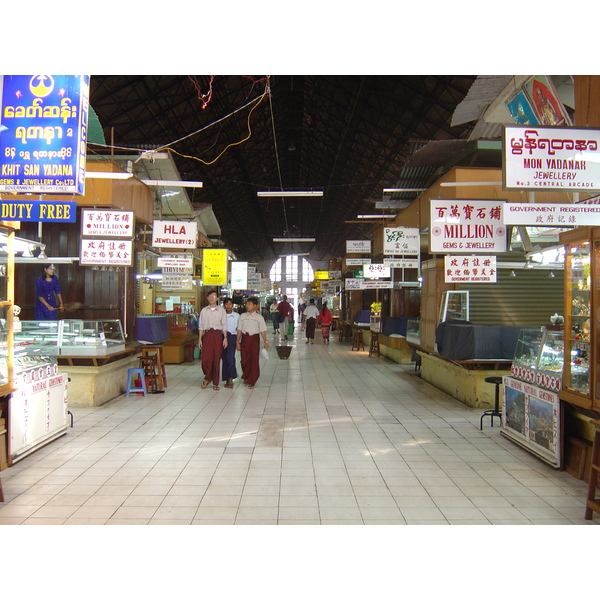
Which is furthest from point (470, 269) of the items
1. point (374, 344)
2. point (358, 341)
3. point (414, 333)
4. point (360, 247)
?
point (360, 247)

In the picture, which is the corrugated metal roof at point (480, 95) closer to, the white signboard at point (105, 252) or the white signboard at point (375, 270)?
the white signboard at point (105, 252)

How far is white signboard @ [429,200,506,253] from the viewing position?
6809mm

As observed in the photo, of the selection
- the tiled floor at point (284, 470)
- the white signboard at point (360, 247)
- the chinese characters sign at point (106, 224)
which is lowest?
the tiled floor at point (284, 470)

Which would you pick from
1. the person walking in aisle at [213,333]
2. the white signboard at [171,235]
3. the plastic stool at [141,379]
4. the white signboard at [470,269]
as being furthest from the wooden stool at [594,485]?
the white signboard at [171,235]

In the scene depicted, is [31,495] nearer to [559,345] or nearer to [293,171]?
[559,345]

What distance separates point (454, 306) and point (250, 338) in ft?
12.7

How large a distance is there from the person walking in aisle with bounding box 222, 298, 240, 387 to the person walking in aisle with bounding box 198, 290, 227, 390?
306mm

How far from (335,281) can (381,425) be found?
706 inches

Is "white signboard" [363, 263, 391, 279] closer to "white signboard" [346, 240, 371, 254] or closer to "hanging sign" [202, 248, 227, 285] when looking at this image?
"hanging sign" [202, 248, 227, 285]

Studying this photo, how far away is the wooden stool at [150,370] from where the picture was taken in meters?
8.38

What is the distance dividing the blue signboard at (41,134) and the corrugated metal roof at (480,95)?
4.47 m
